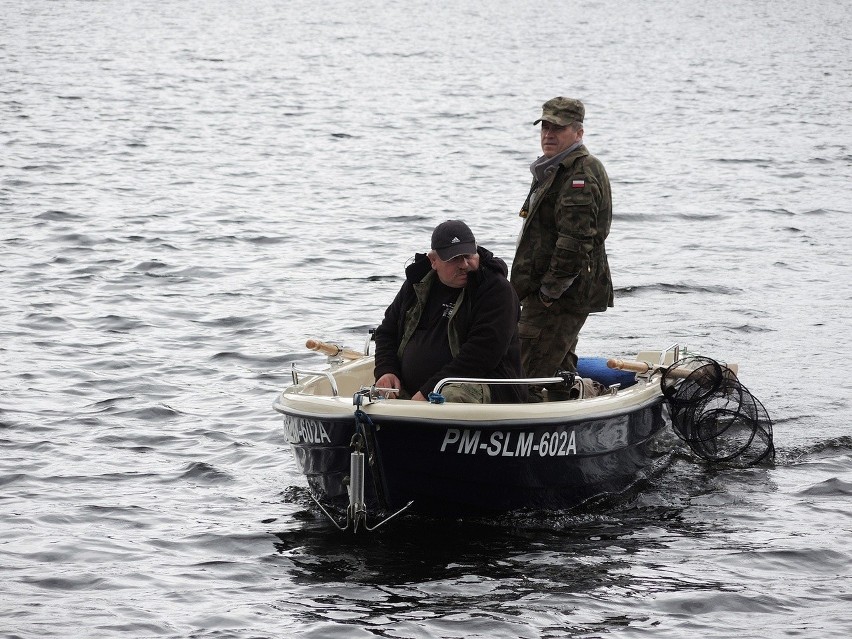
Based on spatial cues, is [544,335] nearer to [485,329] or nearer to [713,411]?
[485,329]

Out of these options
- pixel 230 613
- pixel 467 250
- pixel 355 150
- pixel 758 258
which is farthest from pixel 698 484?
pixel 355 150

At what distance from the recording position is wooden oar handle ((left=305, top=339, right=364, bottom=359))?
9352 mm

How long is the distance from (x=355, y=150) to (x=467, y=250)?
64.7ft

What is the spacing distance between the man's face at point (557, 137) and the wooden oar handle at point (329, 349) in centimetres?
216

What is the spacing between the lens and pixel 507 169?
25172 mm

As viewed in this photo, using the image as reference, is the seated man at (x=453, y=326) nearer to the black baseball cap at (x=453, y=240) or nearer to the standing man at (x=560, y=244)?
the black baseball cap at (x=453, y=240)

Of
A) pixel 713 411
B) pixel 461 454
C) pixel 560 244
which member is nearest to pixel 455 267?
pixel 560 244

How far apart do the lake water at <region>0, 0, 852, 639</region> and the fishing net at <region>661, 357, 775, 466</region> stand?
0.26 m

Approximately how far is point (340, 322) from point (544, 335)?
5320 mm

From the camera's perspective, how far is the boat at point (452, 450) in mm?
7477

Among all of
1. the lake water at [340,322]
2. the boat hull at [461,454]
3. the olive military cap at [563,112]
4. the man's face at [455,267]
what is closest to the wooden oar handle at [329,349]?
the lake water at [340,322]

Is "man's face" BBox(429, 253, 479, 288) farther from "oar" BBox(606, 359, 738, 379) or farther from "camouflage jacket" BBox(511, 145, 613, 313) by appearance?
"oar" BBox(606, 359, 738, 379)

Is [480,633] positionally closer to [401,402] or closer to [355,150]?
[401,402]

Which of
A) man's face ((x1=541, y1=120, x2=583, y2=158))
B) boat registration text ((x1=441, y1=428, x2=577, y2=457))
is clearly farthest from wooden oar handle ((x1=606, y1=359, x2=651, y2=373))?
man's face ((x1=541, y1=120, x2=583, y2=158))
